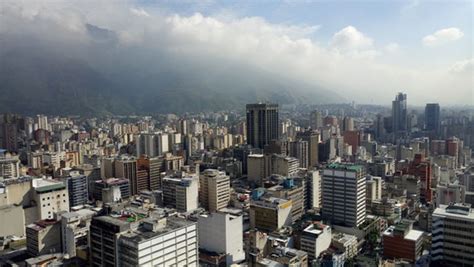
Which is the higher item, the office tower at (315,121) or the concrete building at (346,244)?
the office tower at (315,121)

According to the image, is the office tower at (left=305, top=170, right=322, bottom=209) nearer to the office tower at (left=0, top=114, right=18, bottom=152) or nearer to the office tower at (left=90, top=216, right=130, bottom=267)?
the office tower at (left=90, top=216, right=130, bottom=267)

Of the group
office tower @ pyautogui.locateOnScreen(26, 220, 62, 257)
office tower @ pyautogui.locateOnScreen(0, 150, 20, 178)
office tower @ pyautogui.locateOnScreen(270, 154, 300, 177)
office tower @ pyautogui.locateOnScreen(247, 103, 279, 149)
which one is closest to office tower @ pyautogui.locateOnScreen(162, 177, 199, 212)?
office tower @ pyautogui.locateOnScreen(26, 220, 62, 257)

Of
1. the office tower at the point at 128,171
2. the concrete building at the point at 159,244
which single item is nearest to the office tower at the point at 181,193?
the office tower at the point at 128,171

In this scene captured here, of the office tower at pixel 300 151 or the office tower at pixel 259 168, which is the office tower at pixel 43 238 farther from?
the office tower at pixel 300 151

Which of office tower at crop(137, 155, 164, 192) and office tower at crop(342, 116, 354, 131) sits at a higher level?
office tower at crop(342, 116, 354, 131)

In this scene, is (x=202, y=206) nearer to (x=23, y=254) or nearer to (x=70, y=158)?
(x=23, y=254)

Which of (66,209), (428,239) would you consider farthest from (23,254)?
(428,239)
